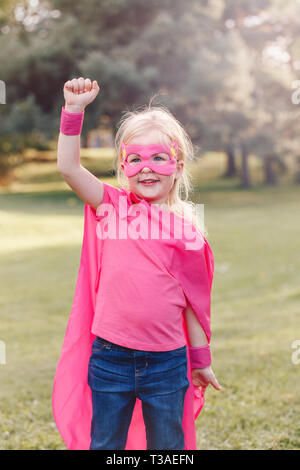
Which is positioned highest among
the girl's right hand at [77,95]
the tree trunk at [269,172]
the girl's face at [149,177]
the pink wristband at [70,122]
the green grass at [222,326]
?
the tree trunk at [269,172]

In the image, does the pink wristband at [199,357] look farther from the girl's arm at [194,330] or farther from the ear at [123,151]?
the ear at [123,151]

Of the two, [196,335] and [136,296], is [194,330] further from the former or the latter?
[136,296]

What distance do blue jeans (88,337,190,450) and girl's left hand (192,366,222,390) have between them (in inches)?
4.5

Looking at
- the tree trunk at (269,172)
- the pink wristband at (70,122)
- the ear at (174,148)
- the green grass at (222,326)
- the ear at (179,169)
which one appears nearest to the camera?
the pink wristband at (70,122)

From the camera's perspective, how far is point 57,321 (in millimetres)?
5738

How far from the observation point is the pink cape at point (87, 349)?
84.4 inches

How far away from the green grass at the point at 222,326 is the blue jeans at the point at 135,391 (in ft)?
3.52

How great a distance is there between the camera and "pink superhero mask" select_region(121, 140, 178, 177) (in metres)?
2.07

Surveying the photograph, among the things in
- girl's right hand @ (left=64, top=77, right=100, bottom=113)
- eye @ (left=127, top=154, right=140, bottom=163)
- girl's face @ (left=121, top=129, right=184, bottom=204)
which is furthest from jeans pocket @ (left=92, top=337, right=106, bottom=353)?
girl's right hand @ (left=64, top=77, right=100, bottom=113)

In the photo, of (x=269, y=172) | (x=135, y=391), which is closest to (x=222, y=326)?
(x=135, y=391)

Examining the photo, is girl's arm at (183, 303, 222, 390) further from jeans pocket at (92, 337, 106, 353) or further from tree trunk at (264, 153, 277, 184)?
tree trunk at (264, 153, 277, 184)

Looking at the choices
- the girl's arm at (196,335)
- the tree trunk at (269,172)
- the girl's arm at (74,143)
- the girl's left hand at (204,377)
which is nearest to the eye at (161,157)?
the girl's arm at (74,143)

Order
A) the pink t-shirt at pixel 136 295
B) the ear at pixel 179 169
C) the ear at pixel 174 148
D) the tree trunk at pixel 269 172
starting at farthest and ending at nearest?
the tree trunk at pixel 269 172, the ear at pixel 179 169, the ear at pixel 174 148, the pink t-shirt at pixel 136 295

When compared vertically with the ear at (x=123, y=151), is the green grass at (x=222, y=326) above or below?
below
